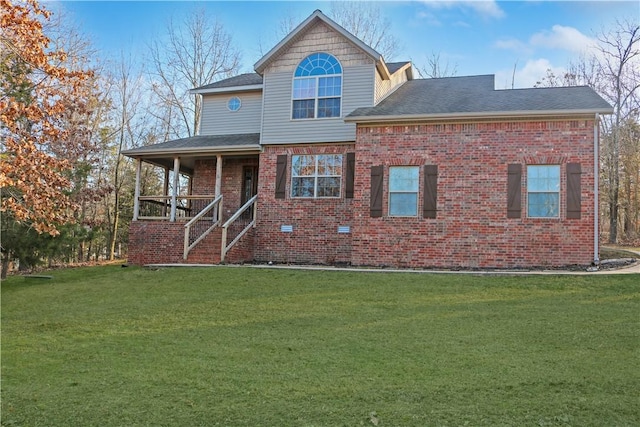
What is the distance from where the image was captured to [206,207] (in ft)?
48.4

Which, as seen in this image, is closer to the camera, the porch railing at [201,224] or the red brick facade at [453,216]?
the red brick facade at [453,216]

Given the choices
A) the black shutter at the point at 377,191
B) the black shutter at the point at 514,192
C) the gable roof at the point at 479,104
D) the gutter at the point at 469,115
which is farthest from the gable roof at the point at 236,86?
the black shutter at the point at 514,192

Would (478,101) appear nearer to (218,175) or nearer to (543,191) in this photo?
(543,191)

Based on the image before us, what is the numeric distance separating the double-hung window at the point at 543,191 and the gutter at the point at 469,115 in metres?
1.26

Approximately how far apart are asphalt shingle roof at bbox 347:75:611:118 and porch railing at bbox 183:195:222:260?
16.1 ft

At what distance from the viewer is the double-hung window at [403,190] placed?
42.0 ft

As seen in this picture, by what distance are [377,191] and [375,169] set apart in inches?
23.1

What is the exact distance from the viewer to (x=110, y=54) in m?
26.0

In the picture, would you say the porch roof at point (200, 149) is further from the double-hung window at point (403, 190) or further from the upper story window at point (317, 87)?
the double-hung window at point (403, 190)

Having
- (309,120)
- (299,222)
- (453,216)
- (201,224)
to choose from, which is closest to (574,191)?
(453,216)

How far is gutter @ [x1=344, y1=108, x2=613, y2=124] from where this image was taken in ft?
38.3

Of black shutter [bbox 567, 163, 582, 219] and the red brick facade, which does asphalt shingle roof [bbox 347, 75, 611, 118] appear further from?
black shutter [bbox 567, 163, 582, 219]

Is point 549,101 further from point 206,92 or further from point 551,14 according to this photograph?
point 206,92

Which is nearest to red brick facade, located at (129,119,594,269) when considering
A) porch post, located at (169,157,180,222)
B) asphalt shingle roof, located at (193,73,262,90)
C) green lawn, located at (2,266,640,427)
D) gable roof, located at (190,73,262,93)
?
porch post, located at (169,157,180,222)
